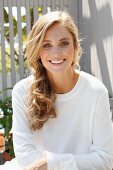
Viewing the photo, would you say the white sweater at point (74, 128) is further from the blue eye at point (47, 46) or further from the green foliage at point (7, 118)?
the green foliage at point (7, 118)

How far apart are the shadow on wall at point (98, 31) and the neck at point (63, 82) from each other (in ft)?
5.25

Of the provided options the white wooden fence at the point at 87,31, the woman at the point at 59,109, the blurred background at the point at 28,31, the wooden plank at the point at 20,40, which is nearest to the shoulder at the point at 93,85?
the woman at the point at 59,109

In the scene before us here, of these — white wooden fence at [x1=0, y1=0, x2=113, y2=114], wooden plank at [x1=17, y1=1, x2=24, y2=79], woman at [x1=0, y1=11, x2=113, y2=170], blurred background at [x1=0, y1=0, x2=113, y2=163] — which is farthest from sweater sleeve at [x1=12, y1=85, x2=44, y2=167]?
wooden plank at [x1=17, y1=1, x2=24, y2=79]

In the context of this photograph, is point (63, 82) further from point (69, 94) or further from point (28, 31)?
point (28, 31)

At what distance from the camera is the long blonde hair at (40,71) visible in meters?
1.90

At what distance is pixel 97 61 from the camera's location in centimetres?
404

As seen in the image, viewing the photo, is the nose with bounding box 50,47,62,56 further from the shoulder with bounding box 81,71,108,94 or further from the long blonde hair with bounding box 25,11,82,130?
the shoulder with bounding box 81,71,108,94

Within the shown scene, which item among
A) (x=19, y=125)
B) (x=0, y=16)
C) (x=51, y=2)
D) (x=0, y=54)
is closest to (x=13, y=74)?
(x=0, y=54)

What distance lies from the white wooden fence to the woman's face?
1.64 meters

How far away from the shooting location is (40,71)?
6.91ft

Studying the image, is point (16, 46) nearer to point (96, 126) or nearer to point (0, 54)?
point (0, 54)

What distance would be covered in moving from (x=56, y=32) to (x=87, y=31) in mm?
2477

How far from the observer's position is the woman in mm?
1891

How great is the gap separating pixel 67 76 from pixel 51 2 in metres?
2.90
